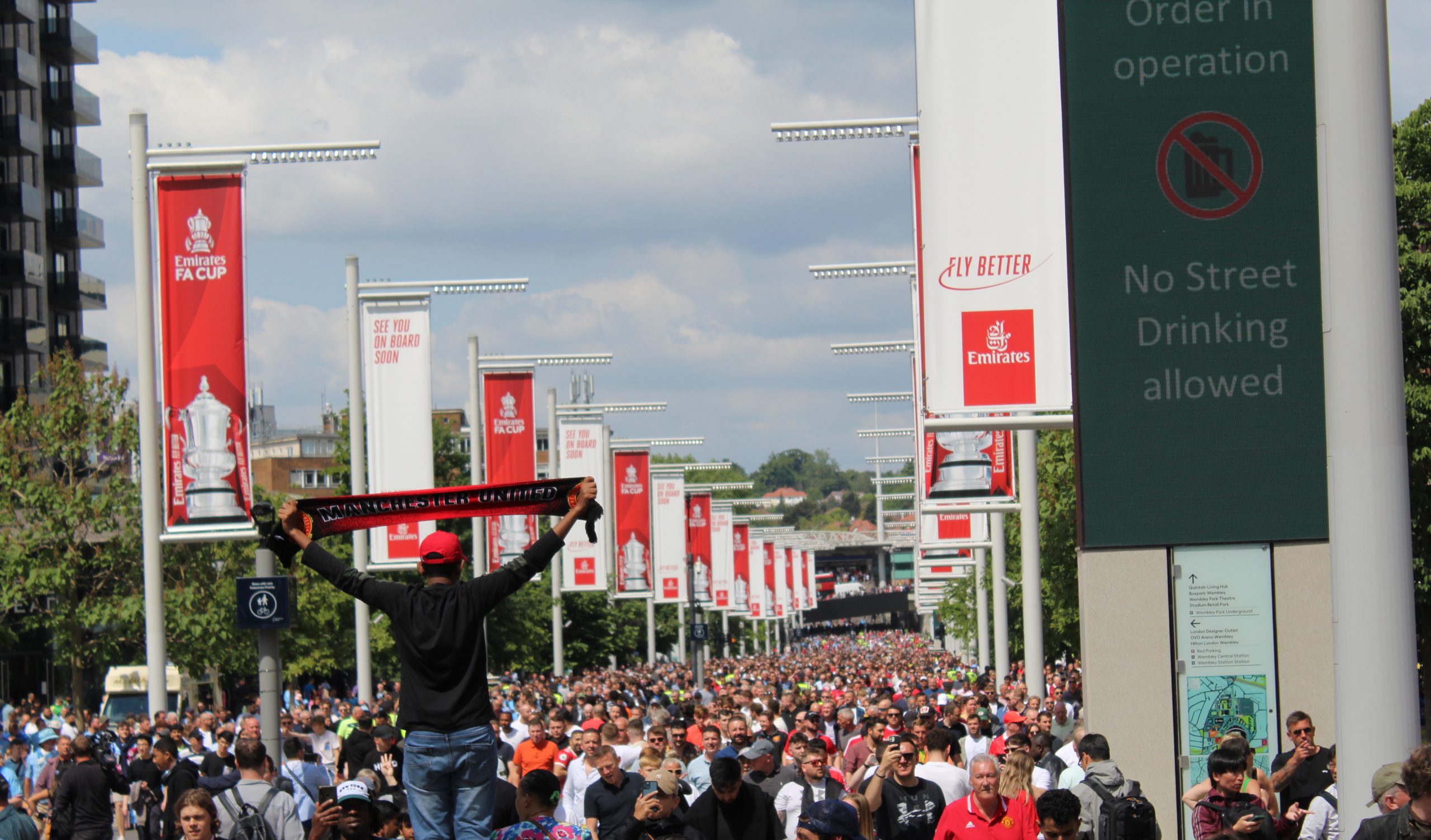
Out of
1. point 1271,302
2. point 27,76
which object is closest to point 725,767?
point 1271,302

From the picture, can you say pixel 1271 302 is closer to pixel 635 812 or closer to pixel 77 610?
pixel 635 812

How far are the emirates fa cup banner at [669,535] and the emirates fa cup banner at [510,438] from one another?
13.9m

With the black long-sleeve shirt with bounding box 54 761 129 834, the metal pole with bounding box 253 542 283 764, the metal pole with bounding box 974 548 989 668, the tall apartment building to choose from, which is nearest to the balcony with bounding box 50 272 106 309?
the tall apartment building

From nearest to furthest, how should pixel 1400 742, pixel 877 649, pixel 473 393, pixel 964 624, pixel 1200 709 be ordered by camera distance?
pixel 1400 742 → pixel 1200 709 → pixel 473 393 → pixel 964 624 → pixel 877 649

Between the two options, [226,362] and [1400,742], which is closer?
[1400,742]

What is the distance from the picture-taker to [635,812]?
893cm

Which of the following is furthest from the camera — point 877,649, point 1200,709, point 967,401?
point 877,649

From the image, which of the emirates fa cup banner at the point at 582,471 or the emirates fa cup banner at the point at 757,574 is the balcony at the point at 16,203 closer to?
the emirates fa cup banner at the point at 582,471

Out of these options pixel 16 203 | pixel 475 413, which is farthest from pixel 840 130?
pixel 16 203

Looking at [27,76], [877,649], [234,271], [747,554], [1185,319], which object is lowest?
[877,649]

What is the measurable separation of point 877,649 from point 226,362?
2907 inches

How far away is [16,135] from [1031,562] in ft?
178

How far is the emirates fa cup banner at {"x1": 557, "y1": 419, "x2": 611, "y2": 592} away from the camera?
138 feet

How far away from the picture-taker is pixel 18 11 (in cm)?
6844
